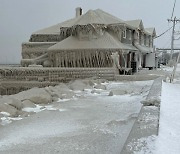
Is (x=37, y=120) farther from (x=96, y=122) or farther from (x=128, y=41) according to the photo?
(x=128, y=41)

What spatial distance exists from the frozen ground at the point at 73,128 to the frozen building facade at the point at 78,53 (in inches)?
352

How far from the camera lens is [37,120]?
21.8 feet

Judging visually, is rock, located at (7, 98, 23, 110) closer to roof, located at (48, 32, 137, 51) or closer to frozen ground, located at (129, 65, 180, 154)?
frozen ground, located at (129, 65, 180, 154)

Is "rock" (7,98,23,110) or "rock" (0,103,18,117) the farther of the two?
"rock" (7,98,23,110)

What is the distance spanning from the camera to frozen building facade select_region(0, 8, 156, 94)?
1812 cm

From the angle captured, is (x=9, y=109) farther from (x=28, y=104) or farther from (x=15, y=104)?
(x=28, y=104)

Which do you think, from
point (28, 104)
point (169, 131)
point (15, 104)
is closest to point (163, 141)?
point (169, 131)

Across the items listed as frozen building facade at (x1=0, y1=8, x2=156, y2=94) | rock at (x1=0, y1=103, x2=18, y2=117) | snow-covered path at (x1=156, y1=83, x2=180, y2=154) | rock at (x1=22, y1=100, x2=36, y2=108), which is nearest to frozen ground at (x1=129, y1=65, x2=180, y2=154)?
snow-covered path at (x1=156, y1=83, x2=180, y2=154)

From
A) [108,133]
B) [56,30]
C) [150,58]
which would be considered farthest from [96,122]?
[150,58]

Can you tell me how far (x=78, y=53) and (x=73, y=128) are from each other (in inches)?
715

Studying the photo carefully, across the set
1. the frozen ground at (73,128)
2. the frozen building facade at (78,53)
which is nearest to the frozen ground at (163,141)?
the frozen ground at (73,128)

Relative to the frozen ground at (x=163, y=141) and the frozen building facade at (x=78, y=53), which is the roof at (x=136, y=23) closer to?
the frozen building facade at (x=78, y=53)

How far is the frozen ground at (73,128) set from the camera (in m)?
4.70

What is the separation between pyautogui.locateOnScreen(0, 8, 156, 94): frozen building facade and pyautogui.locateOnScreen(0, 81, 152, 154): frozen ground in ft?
29.3
